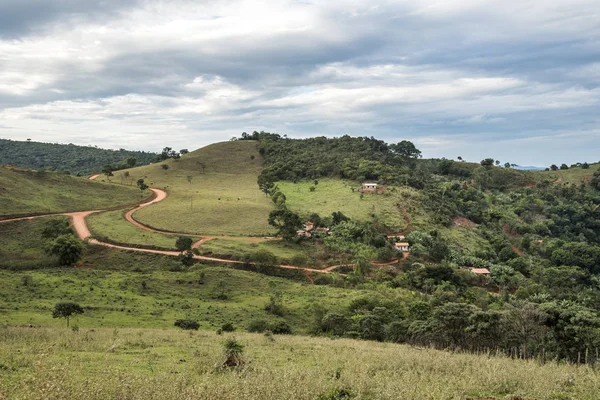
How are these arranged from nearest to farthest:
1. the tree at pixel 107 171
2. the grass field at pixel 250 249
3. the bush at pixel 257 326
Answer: the bush at pixel 257 326 < the grass field at pixel 250 249 < the tree at pixel 107 171

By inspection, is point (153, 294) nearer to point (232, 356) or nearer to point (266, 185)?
point (232, 356)

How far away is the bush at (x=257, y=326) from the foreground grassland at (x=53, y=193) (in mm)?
53284

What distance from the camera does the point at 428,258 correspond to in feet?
219

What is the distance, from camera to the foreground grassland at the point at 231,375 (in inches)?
287

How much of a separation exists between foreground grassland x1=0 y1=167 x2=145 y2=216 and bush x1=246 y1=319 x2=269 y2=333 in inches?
2098

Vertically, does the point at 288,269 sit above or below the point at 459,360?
below

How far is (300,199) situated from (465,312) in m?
65.4

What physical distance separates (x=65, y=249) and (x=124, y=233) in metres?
13.0

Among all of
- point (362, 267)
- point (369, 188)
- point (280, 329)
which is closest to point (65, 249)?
point (280, 329)

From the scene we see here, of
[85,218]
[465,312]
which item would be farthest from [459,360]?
[85,218]

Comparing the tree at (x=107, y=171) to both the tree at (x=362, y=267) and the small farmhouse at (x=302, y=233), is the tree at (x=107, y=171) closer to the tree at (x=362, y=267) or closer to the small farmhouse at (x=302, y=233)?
the small farmhouse at (x=302, y=233)

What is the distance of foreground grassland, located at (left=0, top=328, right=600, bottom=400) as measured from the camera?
728 cm

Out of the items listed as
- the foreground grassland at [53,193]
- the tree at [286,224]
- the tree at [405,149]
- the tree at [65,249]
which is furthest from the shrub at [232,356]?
the tree at [405,149]

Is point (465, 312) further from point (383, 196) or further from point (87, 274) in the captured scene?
point (383, 196)
